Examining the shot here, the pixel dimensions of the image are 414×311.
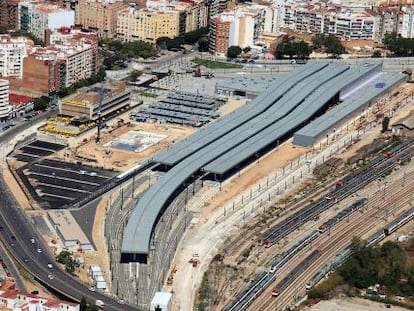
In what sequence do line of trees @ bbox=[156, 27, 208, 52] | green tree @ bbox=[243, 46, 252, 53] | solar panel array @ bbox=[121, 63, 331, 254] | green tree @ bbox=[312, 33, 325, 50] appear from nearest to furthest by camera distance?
1. solar panel array @ bbox=[121, 63, 331, 254]
2. green tree @ bbox=[243, 46, 252, 53]
3. line of trees @ bbox=[156, 27, 208, 52]
4. green tree @ bbox=[312, 33, 325, 50]

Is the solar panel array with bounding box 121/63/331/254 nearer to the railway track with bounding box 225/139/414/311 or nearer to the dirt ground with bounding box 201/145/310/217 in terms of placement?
the dirt ground with bounding box 201/145/310/217

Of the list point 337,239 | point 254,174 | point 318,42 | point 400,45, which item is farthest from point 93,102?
point 400,45

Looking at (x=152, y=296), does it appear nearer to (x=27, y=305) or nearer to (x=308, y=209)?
(x=27, y=305)

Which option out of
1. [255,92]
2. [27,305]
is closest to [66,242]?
[27,305]

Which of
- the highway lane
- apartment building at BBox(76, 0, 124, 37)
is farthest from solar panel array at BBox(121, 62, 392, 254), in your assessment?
apartment building at BBox(76, 0, 124, 37)

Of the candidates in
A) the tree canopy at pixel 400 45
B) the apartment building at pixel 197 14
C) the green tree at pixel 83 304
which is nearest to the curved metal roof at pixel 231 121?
the tree canopy at pixel 400 45

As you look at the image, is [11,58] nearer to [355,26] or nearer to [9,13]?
[9,13]

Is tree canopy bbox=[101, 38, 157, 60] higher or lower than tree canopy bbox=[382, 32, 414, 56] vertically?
lower
